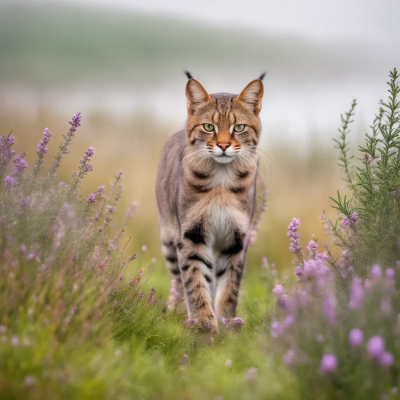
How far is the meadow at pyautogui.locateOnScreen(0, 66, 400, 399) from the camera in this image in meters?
2.36

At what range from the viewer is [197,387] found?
287 cm

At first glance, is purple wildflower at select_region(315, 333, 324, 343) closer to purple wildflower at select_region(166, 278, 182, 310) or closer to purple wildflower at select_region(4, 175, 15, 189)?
purple wildflower at select_region(4, 175, 15, 189)

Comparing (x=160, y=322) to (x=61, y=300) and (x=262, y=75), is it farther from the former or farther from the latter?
(x=262, y=75)

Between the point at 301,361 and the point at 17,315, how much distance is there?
4.66 feet

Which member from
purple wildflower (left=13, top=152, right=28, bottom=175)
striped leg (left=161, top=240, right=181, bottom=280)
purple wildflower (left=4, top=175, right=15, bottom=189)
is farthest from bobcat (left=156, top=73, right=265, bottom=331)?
purple wildflower (left=4, top=175, right=15, bottom=189)

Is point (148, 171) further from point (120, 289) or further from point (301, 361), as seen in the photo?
point (301, 361)

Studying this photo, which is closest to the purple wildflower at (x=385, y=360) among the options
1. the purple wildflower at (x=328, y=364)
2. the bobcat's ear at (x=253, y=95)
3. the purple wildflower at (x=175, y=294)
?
the purple wildflower at (x=328, y=364)

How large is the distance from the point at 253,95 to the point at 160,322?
7.23 feet

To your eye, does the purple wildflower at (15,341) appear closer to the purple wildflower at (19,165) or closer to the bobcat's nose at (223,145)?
the purple wildflower at (19,165)

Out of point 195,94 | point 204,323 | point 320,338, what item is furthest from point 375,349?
point 195,94

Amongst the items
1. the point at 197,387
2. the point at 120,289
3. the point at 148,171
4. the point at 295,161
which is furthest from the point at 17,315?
the point at 295,161

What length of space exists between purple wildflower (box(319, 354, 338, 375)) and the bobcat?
2.24 metres

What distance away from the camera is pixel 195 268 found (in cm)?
471

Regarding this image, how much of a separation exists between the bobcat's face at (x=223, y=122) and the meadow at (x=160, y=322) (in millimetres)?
895
